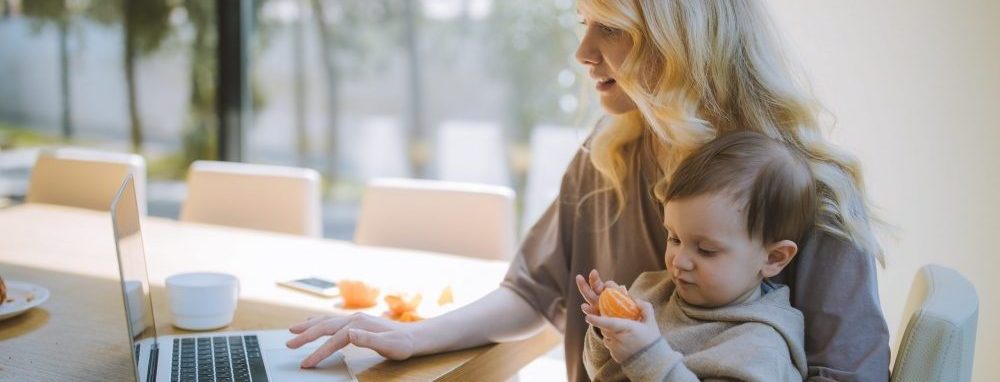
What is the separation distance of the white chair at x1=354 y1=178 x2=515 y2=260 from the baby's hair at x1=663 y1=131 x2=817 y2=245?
4.11 ft

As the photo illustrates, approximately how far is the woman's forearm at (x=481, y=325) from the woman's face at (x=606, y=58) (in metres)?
0.38

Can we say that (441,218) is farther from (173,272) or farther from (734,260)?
(734,260)

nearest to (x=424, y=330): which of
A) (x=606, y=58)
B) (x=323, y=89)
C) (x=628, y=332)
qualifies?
(x=628, y=332)

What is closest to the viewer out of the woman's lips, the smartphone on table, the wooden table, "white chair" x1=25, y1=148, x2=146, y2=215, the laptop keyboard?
the laptop keyboard

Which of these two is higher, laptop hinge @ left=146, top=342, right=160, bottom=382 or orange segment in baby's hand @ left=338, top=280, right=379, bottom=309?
laptop hinge @ left=146, top=342, right=160, bottom=382

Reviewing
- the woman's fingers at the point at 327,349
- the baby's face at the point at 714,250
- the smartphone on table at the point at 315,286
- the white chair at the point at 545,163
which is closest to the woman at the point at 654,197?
the woman's fingers at the point at 327,349

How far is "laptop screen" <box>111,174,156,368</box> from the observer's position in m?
1.05

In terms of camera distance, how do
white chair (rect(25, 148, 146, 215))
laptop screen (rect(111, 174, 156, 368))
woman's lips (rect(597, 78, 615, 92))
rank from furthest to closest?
white chair (rect(25, 148, 146, 215)) < woman's lips (rect(597, 78, 615, 92)) < laptop screen (rect(111, 174, 156, 368))

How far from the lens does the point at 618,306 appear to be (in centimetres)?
114

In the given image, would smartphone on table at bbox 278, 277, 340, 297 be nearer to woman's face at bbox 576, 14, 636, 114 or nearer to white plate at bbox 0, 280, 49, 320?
white plate at bbox 0, 280, 49, 320

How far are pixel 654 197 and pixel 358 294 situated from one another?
1.96 ft

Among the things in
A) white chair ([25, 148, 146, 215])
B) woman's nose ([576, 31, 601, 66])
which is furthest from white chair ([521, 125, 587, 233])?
woman's nose ([576, 31, 601, 66])

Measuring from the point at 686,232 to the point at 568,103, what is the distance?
272 centimetres

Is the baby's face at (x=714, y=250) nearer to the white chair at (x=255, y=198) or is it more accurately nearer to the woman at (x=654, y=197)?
the woman at (x=654, y=197)
